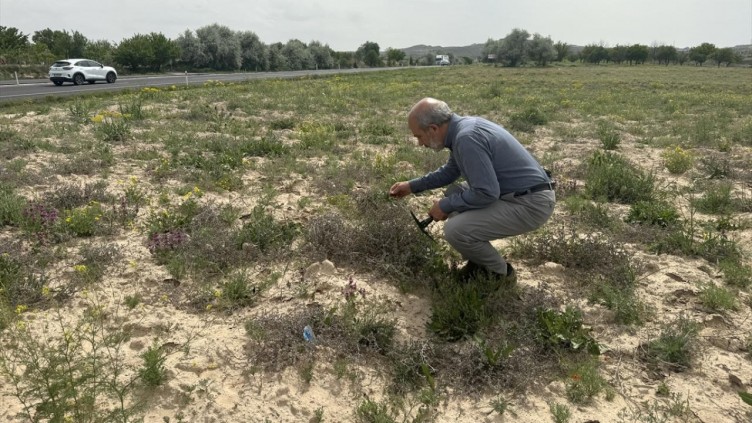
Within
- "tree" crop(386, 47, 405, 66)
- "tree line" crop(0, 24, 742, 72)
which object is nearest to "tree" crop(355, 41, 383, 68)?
"tree line" crop(0, 24, 742, 72)

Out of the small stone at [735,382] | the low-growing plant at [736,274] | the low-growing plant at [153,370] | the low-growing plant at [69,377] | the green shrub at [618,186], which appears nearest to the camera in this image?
the low-growing plant at [69,377]

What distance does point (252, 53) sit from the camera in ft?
203

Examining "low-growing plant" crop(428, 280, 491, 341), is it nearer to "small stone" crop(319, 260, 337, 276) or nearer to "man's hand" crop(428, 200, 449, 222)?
"man's hand" crop(428, 200, 449, 222)

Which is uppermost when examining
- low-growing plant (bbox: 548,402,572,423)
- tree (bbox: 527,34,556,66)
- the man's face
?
tree (bbox: 527,34,556,66)

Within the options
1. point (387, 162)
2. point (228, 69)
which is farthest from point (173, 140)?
point (228, 69)

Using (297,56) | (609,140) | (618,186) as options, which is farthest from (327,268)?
(297,56)

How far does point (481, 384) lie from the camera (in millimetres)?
3035

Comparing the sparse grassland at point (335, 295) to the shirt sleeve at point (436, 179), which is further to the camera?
the shirt sleeve at point (436, 179)

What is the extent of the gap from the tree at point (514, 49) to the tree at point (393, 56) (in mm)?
28691

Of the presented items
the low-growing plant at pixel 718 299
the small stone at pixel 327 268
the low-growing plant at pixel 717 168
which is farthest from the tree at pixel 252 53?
the low-growing plant at pixel 718 299

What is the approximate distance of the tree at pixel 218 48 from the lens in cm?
5700

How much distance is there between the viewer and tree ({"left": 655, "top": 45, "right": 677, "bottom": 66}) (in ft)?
351

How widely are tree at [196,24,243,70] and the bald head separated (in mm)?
58809

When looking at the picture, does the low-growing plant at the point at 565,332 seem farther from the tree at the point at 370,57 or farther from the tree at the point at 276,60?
the tree at the point at 370,57
